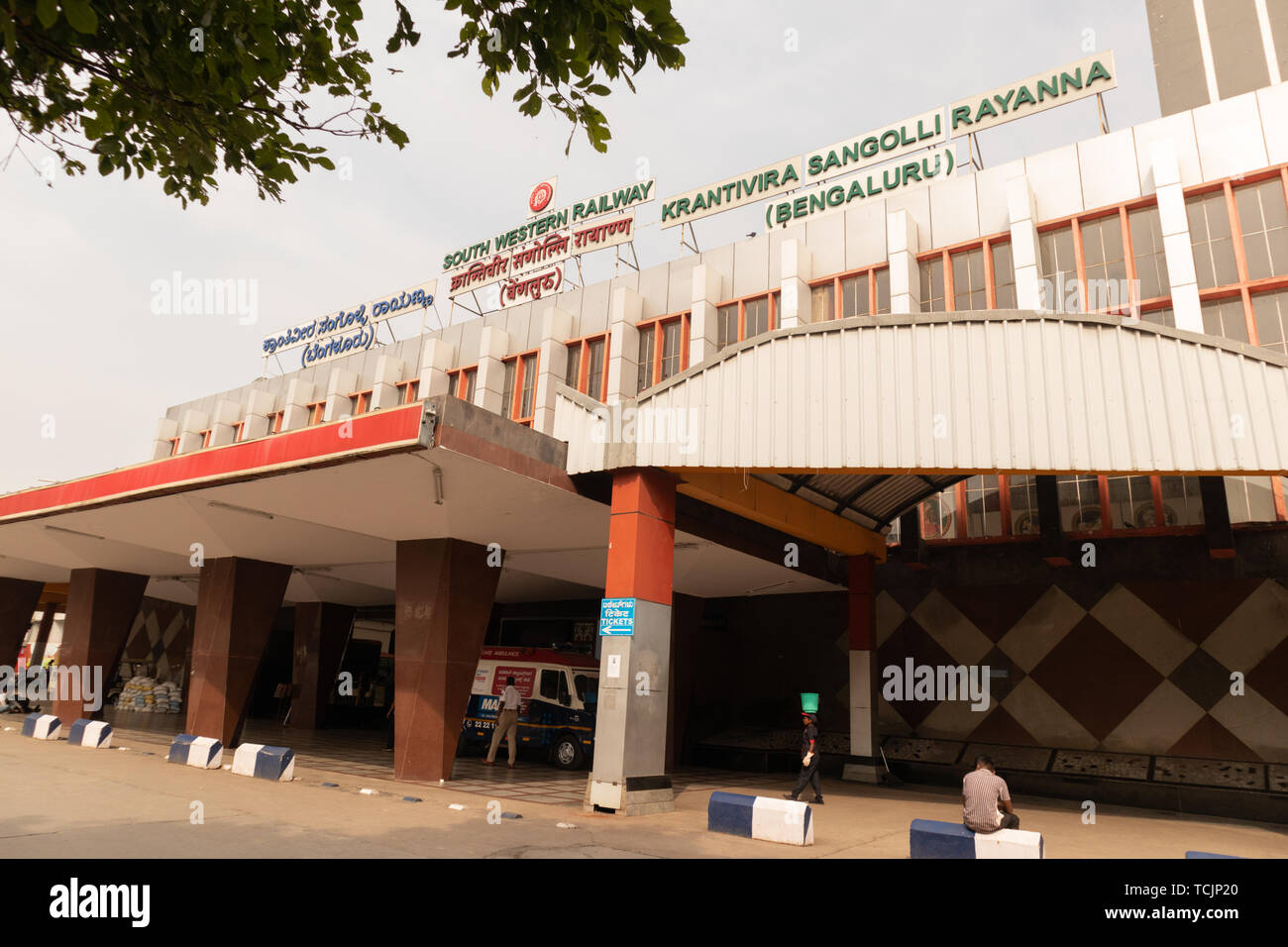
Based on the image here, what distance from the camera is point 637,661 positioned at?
43.5 feet

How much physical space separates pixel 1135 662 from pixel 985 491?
5.85 metres

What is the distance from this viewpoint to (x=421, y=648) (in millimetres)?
17000

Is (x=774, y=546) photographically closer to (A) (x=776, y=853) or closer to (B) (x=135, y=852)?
(A) (x=776, y=853)

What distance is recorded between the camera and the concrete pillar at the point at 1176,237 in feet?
62.9

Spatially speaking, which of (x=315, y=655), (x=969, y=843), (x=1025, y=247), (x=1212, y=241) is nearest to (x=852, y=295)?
(x=1025, y=247)

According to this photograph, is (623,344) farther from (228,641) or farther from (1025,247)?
(228,641)

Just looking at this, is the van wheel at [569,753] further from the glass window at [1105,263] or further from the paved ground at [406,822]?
the glass window at [1105,263]

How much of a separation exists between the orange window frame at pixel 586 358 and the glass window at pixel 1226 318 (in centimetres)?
1732

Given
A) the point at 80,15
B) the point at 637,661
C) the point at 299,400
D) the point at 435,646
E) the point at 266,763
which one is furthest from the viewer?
the point at 299,400

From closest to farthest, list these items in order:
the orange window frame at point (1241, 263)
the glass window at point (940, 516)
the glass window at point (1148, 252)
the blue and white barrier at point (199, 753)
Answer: the blue and white barrier at point (199, 753) < the orange window frame at point (1241, 263) < the glass window at point (1148, 252) < the glass window at point (940, 516)

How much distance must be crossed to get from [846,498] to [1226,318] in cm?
1041

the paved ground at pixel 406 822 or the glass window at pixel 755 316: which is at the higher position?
the glass window at pixel 755 316

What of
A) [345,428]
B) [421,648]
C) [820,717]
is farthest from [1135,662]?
[345,428]

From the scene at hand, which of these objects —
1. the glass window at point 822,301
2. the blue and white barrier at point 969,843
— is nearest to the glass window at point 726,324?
the glass window at point 822,301
